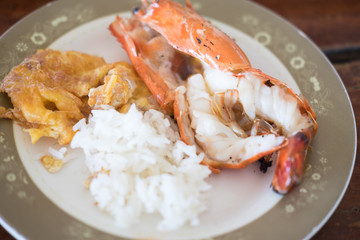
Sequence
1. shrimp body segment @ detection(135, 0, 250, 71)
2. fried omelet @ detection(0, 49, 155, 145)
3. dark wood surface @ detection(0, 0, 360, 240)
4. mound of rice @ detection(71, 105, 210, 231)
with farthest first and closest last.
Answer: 1. dark wood surface @ detection(0, 0, 360, 240)
2. shrimp body segment @ detection(135, 0, 250, 71)
3. fried omelet @ detection(0, 49, 155, 145)
4. mound of rice @ detection(71, 105, 210, 231)

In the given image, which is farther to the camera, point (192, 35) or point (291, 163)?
point (192, 35)

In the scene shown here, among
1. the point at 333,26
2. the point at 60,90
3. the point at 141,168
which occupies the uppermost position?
the point at 60,90

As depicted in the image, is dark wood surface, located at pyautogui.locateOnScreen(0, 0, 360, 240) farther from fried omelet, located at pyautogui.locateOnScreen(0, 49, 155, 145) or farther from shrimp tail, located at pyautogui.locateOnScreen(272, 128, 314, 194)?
fried omelet, located at pyautogui.locateOnScreen(0, 49, 155, 145)

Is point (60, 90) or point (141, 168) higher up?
point (60, 90)

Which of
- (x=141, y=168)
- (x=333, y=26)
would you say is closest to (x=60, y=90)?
(x=141, y=168)

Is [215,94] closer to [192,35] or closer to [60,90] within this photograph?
[192,35]

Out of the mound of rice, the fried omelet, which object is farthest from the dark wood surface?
the mound of rice

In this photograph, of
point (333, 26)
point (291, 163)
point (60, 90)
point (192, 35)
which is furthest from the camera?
point (333, 26)
